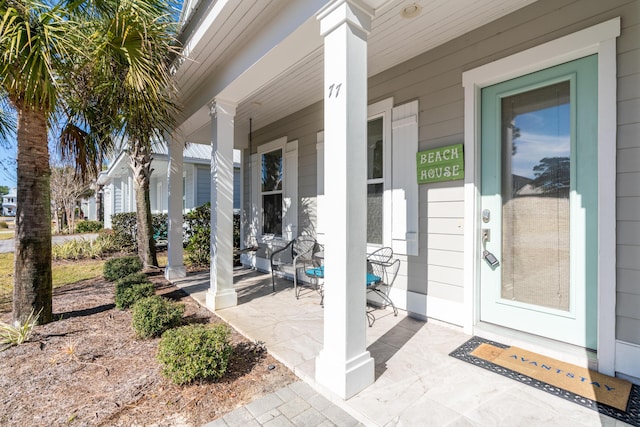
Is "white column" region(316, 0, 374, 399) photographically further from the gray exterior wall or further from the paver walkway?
the gray exterior wall

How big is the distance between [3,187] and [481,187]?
98.8 m

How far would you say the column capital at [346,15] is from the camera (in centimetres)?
192

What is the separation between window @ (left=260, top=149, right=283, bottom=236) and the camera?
5.71 m

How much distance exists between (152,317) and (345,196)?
2197mm

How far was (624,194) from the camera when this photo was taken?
6.82ft

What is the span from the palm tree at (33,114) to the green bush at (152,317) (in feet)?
3.72

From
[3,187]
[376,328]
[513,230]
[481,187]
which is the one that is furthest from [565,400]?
[3,187]

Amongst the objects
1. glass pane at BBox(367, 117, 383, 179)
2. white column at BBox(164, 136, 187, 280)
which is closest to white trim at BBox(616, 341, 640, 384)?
glass pane at BBox(367, 117, 383, 179)

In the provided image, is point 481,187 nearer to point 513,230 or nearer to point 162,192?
point 513,230

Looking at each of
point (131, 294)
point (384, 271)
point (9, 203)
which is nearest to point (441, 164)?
point (384, 271)

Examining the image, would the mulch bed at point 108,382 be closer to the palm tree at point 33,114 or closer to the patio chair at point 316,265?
the palm tree at point 33,114

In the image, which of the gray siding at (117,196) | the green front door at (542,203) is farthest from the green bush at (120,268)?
the gray siding at (117,196)

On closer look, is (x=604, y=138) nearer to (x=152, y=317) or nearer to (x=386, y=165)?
(x=386, y=165)

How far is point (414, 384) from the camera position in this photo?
2.11 metres
